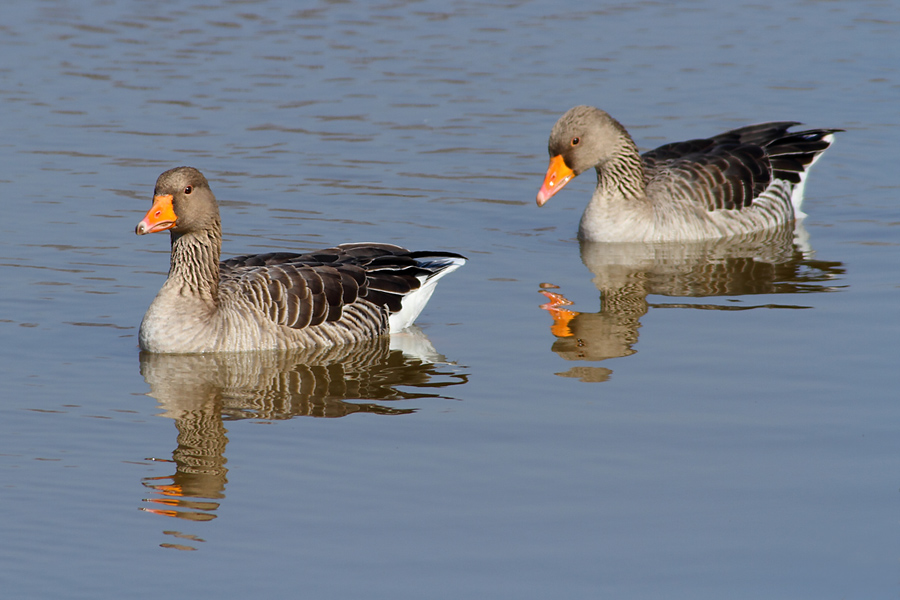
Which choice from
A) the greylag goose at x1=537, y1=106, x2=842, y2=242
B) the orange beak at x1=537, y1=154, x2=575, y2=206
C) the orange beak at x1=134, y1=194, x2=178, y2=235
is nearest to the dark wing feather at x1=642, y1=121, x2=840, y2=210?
the greylag goose at x1=537, y1=106, x2=842, y2=242

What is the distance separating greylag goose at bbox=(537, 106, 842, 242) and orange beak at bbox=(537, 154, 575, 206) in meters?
0.01

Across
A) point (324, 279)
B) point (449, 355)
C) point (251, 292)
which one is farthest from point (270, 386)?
point (449, 355)

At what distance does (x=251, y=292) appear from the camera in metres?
11.2

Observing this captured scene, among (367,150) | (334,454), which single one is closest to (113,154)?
(367,150)

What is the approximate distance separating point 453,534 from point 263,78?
48.7ft

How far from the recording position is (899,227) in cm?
1523

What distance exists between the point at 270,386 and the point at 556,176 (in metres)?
5.84

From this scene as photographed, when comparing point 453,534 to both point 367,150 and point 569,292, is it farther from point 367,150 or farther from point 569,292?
point 367,150

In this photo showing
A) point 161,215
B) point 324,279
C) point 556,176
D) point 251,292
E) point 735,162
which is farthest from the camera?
point 735,162

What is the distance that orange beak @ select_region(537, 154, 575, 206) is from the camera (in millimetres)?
14852

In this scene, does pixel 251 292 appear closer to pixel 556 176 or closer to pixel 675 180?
pixel 556 176

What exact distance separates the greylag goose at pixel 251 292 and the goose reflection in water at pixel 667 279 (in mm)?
1511

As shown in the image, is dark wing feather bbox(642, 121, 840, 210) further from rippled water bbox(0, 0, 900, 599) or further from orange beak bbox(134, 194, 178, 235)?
orange beak bbox(134, 194, 178, 235)

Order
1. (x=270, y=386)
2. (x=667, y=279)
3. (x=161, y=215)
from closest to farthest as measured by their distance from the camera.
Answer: (x=270, y=386)
(x=161, y=215)
(x=667, y=279)
